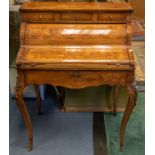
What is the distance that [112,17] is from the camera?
80.9 inches

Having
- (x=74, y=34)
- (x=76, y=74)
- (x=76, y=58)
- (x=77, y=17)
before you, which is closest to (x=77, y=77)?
(x=76, y=74)

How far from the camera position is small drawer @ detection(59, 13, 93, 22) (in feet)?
6.72

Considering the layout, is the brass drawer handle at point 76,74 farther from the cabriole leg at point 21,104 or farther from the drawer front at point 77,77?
the cabriole leg at point 21,104

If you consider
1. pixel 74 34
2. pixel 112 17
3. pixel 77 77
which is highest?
pixel 112 17

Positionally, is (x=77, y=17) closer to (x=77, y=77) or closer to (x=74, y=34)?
(x=74, y=34)

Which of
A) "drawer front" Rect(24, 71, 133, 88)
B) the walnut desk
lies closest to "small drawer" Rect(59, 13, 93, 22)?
the walnut desk

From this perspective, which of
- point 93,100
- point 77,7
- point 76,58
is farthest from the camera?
point 93,100

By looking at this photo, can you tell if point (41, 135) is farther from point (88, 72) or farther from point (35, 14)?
point (35, 14)

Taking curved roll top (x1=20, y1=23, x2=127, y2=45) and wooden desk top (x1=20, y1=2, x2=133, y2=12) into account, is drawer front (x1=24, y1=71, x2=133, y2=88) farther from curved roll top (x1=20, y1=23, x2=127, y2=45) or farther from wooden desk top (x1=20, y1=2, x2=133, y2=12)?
wooden desk top (x1=20, y1=2, x2=133, y2=12)

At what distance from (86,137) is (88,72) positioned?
2.30 ft

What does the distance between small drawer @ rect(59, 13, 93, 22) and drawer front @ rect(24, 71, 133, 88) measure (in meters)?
0.36

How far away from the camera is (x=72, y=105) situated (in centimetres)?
282

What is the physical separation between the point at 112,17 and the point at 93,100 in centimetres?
99
